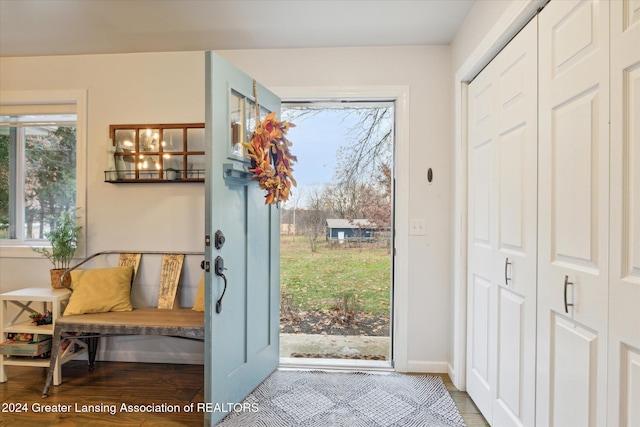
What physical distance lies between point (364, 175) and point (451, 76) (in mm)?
998

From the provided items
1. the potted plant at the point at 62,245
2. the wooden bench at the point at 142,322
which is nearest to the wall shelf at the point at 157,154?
the potted plant at the point at 62,245

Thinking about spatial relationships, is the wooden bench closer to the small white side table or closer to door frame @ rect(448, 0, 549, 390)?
the small white side table

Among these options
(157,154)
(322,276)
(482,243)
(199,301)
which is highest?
(157,154)

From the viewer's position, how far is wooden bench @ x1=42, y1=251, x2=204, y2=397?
2316mm

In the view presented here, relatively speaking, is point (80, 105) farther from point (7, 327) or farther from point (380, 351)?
point (380, 351)

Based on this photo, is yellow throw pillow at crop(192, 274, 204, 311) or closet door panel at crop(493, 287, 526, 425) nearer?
closet door panel at crop(493, 287, 526, 425)

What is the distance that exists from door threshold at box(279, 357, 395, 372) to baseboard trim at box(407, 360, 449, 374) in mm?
146

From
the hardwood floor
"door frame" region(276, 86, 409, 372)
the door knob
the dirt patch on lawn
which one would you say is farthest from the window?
"door frame" region(276, 86, 409, 372)

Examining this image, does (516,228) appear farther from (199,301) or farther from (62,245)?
(62,245)

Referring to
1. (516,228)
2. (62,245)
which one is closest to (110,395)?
(62,245)

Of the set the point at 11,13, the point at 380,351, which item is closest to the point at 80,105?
the point at 11,13

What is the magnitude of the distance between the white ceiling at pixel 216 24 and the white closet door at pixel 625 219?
135cm

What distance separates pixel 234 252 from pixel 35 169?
224 centimetres

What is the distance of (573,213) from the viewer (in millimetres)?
1340
